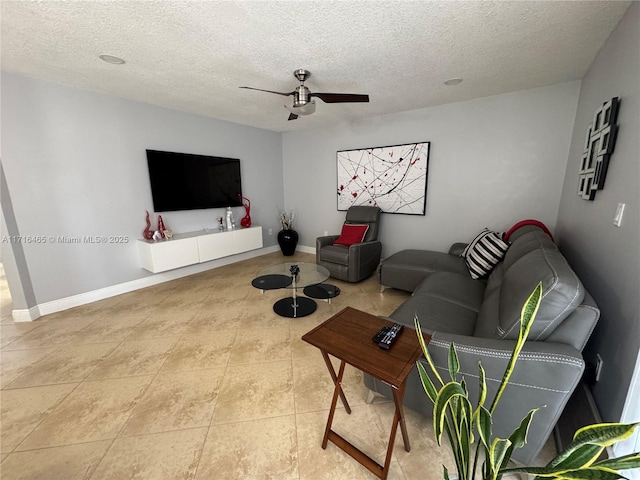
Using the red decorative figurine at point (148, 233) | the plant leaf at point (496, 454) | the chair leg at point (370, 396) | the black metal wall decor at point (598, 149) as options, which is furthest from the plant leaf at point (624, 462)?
the red decorative figurine at point (148, 233)

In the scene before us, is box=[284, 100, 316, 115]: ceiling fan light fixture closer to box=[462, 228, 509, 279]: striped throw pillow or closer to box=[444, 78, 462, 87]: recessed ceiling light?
box=[444, 78, 462, 87]: recessed ceiling light

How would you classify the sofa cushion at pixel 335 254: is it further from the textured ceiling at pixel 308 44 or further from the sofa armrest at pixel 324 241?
the textured ceiling at pixel 308 44

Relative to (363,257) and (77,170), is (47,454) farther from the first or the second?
(363,257)

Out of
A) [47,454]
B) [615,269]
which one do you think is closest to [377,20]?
[615,269]

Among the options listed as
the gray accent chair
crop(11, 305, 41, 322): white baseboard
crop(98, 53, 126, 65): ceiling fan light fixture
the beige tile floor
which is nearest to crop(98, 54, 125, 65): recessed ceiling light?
crop(98, 53, 126, 65): ceiling fan light fixture

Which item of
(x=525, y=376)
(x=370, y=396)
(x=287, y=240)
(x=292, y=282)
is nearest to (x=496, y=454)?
(x=525, y=376)

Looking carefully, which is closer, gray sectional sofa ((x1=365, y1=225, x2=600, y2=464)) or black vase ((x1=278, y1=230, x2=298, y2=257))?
gray sectional sofa ((x1=365, y1=225, x2=600, y2=464))

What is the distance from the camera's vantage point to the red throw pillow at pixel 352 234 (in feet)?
12.0

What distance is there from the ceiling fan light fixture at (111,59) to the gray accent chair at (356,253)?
8.57 feet

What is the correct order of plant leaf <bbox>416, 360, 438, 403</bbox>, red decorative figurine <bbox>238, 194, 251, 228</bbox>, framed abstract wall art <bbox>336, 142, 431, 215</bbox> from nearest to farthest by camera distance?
1. plant leaf <bbox>416, 360, 438, 403</bbox>
2. framed abstract wall art <bbox>336, 142, 431, 215</bbox>
3. red decorative figurine <bbox>238, 194, 251, 228</bbox>

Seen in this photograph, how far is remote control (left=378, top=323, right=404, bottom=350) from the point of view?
1.06m

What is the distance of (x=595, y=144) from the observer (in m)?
1.72

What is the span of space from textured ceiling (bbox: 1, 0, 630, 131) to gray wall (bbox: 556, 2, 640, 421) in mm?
285

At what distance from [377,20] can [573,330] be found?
6.36 feet
